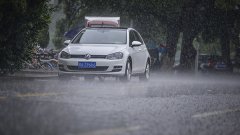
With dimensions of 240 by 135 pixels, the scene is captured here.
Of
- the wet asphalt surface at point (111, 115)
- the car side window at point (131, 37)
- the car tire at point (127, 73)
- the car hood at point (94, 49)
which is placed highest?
the car side window at point (131, 37)

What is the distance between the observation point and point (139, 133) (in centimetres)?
676

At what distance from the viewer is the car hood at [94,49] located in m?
16.8

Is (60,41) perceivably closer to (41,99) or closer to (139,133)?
(41,99)

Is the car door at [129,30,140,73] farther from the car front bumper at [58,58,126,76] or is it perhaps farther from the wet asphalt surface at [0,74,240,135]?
the wet asphalt surface at [0,74,240,135]

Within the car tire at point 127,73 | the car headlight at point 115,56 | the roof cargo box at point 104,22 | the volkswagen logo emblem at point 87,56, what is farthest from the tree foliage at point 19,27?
the roof cargo box at point 104,22

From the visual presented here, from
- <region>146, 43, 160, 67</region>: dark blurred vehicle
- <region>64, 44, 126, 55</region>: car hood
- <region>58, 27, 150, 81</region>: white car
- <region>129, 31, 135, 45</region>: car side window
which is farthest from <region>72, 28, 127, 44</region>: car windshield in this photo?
<region>146, 43, 160, 67</region>: dark blurred vehicle

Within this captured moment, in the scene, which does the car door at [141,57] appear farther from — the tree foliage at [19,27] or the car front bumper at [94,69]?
the tree foliage at [19,27]

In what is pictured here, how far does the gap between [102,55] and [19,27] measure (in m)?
2.53

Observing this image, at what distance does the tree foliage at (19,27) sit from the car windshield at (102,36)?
1162 mm

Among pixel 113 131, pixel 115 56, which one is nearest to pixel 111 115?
pixel 113 131

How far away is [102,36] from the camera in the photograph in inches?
722

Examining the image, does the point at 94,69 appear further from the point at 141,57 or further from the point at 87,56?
the point at 141,57

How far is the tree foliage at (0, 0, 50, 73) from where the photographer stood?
16.4 m

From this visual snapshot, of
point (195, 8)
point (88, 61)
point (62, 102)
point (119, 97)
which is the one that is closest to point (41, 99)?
point (62, 102)
